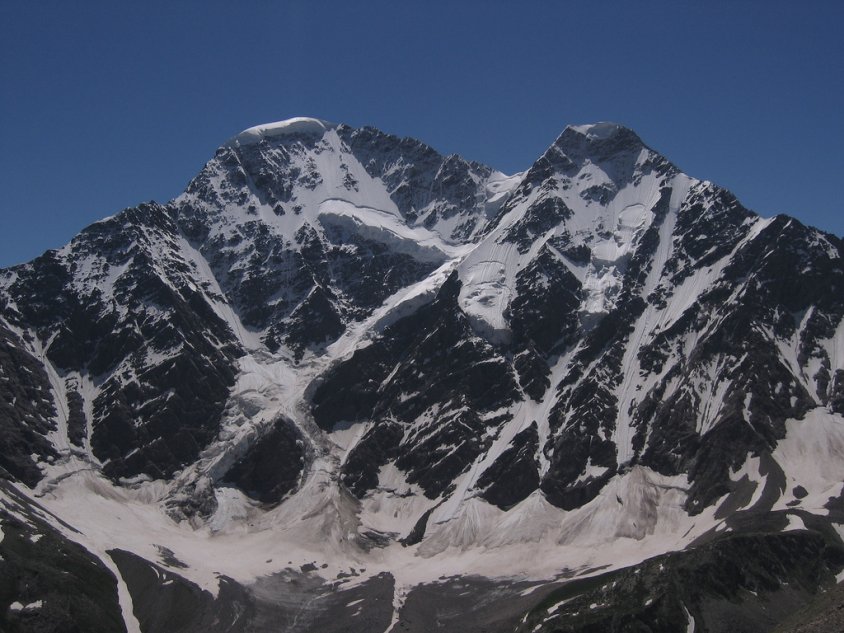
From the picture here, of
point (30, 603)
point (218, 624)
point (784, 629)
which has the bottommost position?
point (784, 629)

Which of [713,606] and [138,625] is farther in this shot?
[138,625]

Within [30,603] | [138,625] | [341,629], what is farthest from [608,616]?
[30,603]

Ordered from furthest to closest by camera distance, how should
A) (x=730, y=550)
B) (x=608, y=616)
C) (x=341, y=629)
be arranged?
1. (x=341, y=629)
2. (x=730, y=550)
3. (x=608, y=616)

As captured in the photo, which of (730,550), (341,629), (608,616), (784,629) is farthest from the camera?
(341,629)

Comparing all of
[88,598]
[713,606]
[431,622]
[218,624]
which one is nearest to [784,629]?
[713,606]

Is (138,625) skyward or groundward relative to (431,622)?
skyward

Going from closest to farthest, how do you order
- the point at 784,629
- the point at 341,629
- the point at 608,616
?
Answer: 1. the point at 784,629
2. the point at 608,616
3. the point at 341,629

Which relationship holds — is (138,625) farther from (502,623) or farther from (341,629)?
(502,623)

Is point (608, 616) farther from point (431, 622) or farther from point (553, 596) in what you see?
point (431, 622)

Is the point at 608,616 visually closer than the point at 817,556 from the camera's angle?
Yes

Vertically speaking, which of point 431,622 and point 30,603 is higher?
point 30,603
